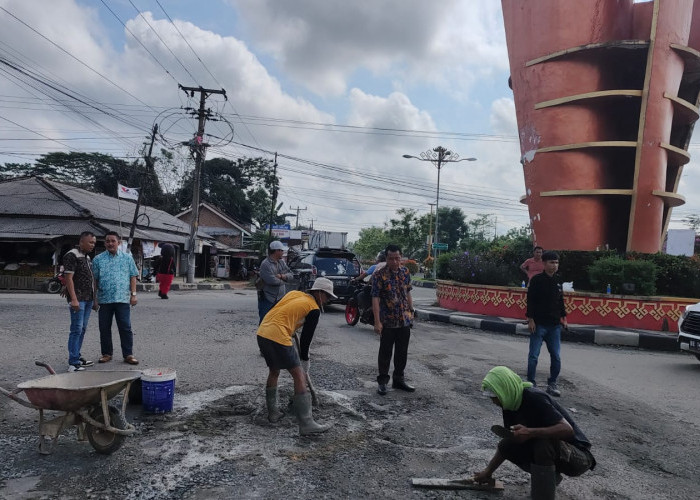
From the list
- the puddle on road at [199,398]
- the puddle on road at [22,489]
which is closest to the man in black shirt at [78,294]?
the puddle on road at [199,398]

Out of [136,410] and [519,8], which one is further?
[519,8]

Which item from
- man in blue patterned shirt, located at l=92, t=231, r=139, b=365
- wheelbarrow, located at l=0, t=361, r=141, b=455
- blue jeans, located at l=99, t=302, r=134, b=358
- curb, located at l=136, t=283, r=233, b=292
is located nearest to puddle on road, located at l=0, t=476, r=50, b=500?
wheelbarrow, located at l=0, t=361, r=141, b=455

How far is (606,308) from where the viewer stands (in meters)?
11.6

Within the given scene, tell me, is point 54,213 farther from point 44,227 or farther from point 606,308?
point 606,308

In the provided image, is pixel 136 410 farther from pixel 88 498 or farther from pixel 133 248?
pixel 133 248

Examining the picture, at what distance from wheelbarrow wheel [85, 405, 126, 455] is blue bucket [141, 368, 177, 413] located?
68cm

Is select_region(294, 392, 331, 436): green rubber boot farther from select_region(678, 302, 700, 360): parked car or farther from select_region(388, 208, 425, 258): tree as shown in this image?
select_region(388, 208, 425, 258): tree

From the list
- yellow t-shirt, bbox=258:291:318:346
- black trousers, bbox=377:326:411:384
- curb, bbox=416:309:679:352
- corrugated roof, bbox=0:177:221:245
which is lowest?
curb, bbox=416:309:679:352

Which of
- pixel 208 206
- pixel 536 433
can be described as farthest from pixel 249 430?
pixel 208 206

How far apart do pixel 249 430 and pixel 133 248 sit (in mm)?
21100

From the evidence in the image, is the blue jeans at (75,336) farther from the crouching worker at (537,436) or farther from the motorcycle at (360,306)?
the crouching worker at (537,436)

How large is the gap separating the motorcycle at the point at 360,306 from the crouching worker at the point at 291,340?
4.23 m

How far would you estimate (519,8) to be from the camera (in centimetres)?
1720

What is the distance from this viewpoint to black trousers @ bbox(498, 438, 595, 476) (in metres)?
2.79
